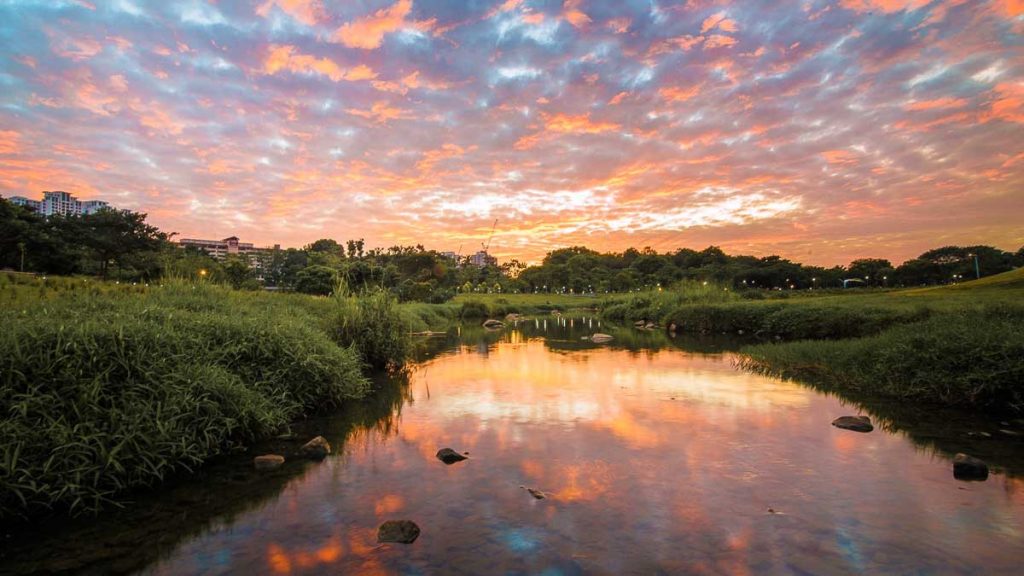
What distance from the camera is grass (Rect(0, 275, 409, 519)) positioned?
5.78 meters

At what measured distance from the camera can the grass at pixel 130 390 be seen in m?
5.78

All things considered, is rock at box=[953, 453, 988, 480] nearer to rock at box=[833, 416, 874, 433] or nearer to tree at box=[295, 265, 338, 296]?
rock at box=[833, 416, 874, 433]

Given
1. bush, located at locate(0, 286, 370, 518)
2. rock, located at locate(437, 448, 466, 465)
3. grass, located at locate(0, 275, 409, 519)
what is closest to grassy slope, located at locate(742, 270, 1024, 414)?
rock, located at locate(437, 448, 466, 465)

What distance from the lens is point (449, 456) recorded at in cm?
793

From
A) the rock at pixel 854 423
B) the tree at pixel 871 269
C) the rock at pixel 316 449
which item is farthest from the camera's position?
the tree at pixel 871 269

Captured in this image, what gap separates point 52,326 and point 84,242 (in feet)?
131

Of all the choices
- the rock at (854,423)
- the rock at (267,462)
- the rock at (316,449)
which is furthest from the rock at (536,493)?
the rock at (854,423)

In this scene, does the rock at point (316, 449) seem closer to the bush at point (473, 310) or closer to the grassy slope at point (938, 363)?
the grassy slope at point (938, 363)

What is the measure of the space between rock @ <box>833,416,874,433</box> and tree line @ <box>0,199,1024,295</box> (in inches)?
468

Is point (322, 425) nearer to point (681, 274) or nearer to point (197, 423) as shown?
point (197, 423)

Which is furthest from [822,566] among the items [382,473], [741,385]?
[741,385]

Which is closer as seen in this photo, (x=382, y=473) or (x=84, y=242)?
(x=382, y=473)

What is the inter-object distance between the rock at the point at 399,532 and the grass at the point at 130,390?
320 centimetres

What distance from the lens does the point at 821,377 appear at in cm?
1376
